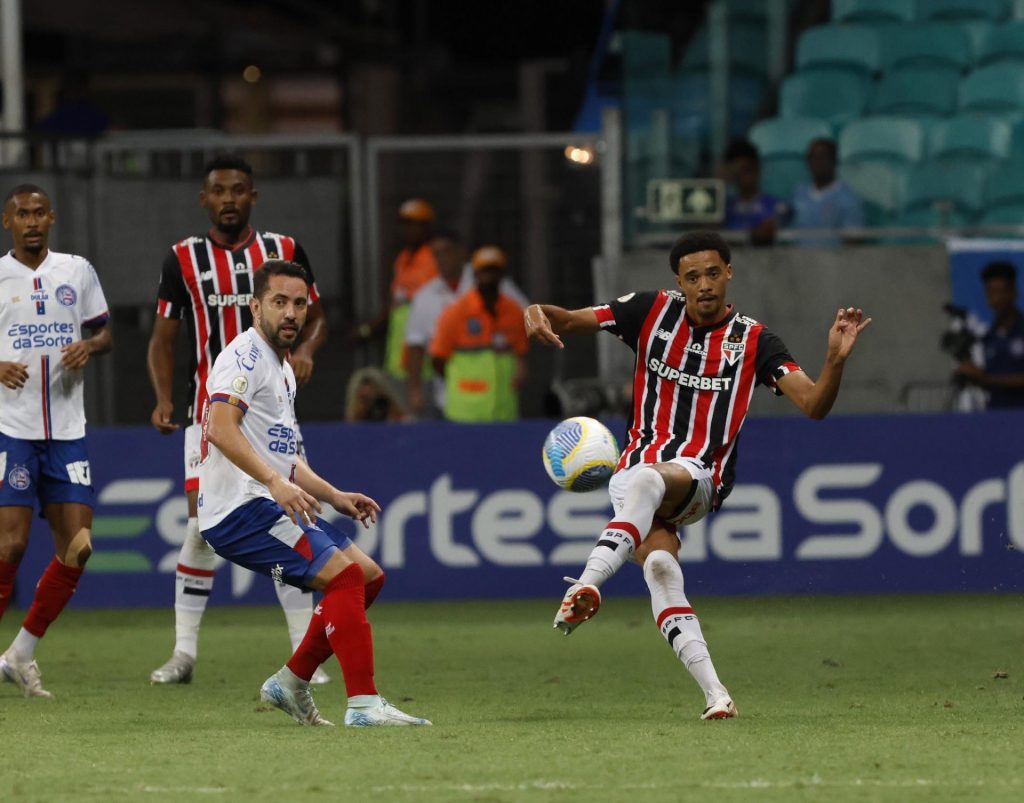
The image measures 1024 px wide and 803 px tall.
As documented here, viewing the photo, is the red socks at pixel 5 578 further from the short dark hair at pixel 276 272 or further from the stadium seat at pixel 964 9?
the stadium seat at pixel 964 9

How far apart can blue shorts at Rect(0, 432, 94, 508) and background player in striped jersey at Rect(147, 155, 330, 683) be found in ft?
1.53

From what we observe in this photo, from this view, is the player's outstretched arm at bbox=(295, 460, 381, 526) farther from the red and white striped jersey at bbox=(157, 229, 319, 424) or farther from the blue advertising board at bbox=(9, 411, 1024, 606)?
the blue advertising board at bbox=(9, 411, 1024, 606)

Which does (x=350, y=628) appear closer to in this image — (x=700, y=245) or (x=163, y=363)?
(x=700, y=245)

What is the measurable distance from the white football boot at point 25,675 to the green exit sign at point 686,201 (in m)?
6.72

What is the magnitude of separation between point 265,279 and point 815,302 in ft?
24.8

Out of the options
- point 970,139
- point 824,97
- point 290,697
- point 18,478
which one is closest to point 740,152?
point 824,97

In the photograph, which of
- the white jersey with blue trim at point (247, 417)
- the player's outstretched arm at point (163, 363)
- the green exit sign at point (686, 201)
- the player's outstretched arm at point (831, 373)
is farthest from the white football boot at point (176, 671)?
the green exit sign at point (686, 201)

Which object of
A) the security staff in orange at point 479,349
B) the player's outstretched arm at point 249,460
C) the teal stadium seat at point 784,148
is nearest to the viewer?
the player's outstretched arm at point 249,460

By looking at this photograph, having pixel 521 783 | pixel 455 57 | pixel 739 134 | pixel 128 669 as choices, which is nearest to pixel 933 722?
pixel 521 783

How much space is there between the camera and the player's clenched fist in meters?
9.14

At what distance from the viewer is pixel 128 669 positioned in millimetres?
10234

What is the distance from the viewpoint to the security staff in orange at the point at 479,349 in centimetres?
1413

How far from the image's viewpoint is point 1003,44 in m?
17.0

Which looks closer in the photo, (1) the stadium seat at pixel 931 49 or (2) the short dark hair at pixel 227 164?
(2) the short dark hair at pixel 227 164
